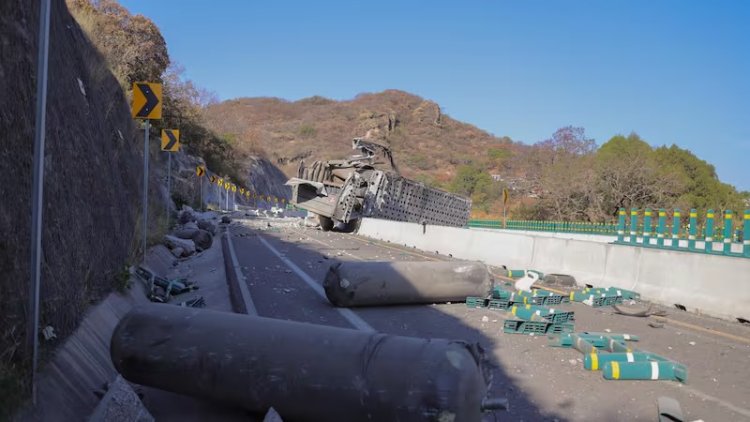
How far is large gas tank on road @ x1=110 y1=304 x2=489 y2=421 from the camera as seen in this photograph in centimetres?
365

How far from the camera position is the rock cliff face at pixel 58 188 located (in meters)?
3.82

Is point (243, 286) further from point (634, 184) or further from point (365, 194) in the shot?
point (634, 184)

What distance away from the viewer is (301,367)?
3938mm

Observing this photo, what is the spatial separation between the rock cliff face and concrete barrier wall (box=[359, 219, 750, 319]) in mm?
8767

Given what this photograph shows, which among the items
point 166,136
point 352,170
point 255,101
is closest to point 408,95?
point 255,101

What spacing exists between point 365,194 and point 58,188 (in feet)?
80.3

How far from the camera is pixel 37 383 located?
3820mm

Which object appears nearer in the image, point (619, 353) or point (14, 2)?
point (14, 2)

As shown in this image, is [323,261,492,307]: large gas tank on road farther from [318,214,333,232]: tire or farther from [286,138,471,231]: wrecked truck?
[318,214,333,232]: tire

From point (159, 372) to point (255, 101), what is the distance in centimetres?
18135

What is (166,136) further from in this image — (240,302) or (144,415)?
(144,415)

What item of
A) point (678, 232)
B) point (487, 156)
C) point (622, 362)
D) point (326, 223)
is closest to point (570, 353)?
point (622, 362)

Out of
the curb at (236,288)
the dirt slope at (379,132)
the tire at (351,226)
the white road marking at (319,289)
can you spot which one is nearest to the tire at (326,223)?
the tire at (351,226)

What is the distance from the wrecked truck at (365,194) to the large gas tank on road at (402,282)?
700 inches
